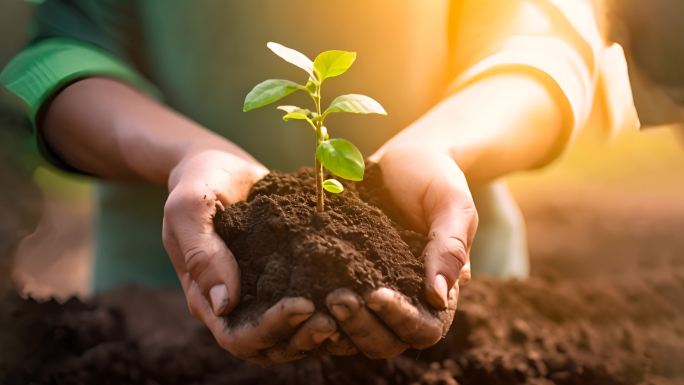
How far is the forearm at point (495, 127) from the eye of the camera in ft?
3.39

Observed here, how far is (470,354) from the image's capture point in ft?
4.01

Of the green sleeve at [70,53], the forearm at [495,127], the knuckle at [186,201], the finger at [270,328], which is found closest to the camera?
the finger at [270,328]

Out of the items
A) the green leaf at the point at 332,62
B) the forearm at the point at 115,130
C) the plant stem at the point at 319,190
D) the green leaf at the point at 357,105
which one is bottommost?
the forearm at the point at 115,130

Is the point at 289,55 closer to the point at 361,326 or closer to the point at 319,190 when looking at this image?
the point at 319,190

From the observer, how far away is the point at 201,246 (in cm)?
84

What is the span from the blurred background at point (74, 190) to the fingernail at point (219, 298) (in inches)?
24.0

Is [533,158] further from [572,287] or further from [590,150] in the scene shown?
[590,150]

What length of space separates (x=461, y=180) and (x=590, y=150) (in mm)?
2484

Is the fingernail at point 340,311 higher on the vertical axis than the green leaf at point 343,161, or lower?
lower

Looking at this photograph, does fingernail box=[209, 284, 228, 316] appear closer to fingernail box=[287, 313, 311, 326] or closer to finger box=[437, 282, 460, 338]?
fingernail box=[287, 313, 311, 326]

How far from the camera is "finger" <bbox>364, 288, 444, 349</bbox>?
2.48 feet

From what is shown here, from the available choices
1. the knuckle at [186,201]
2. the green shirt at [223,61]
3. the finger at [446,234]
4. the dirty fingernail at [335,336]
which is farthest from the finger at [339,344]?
the green shirt at [223,61]

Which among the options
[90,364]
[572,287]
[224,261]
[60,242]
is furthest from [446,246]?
[60,242]

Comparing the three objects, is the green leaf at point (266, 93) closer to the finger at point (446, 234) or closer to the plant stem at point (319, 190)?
the plant stem at point (319, 190)
